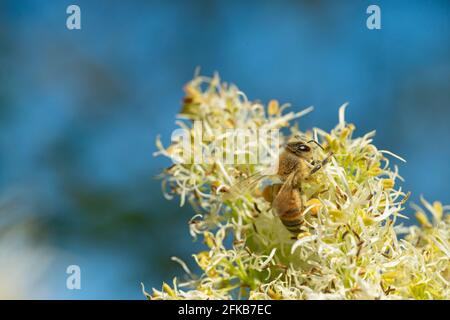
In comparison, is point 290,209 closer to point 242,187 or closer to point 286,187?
point 286,187

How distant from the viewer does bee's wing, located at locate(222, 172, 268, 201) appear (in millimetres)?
1609

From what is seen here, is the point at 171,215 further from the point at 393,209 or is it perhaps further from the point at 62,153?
the point at 393,209

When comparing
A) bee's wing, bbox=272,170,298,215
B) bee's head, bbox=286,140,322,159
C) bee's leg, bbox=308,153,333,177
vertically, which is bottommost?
bee's wing, bbox=272,170,298,215

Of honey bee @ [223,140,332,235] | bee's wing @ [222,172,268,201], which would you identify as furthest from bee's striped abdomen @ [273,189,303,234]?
bee's wing @ [222,172,268,201]

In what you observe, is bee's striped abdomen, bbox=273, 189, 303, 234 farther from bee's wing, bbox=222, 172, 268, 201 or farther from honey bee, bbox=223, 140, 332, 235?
bee's wing, bbox=222, 172, 268, 201

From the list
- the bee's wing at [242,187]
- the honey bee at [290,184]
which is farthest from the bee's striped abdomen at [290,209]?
the bee's wing at [242,187]

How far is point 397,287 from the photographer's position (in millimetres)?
1376

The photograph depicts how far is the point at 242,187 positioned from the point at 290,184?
0.45ft

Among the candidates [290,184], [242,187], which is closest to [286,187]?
[290,184]

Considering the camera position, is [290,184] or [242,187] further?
[242,187]

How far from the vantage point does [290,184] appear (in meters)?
1.51

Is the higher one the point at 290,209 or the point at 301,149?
the point at 301,149
